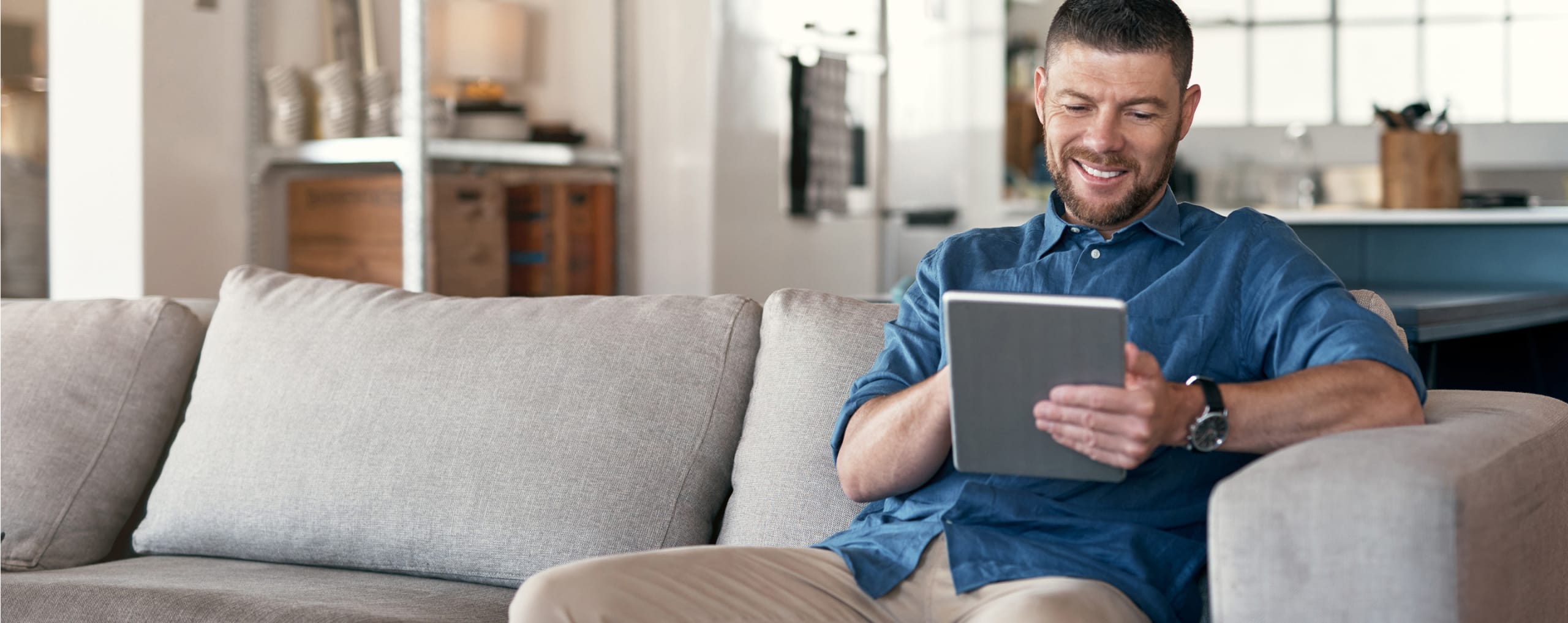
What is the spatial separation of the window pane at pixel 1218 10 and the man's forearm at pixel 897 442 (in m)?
6.69

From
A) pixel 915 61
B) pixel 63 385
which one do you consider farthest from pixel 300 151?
pixel 915 61

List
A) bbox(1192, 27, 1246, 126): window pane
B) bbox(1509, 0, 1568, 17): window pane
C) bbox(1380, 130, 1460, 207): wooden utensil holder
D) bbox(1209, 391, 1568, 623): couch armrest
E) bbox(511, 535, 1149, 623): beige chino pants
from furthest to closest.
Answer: bbox(1192, 27, 1246, 126): window pane
bbox(1509, 0, 1568, 17): window pane
bbox(1380, 130, 1460, 207): wooden utensil holder
bbox(511, 535, 1149, 623): beige chino pants
bbox(1209, 391, 1568, 623): couch armrest

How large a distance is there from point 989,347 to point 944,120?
6290 mm

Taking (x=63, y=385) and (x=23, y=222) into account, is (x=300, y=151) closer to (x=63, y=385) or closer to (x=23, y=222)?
(x=23, y=222)

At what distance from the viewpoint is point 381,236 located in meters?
4.52

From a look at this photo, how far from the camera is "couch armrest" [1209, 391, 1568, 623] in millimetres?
1175

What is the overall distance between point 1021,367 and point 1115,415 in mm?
94

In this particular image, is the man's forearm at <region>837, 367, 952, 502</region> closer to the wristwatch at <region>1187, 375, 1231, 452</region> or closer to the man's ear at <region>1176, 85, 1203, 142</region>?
the wristwatch at <region>1187, 375, 1231, 452</region>

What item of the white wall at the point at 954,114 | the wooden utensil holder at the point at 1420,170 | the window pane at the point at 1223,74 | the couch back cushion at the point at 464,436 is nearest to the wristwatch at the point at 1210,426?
the couch back cushion at the point at 464,436

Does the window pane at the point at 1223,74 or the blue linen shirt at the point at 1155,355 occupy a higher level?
the window pane at the point at 1223,74

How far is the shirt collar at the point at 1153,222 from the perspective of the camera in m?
1.65

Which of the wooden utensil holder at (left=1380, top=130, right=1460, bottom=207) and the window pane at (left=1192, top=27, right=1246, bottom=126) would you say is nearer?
the wooden utensil holder at (left=1380, top=130, right=1460, bottom=207)

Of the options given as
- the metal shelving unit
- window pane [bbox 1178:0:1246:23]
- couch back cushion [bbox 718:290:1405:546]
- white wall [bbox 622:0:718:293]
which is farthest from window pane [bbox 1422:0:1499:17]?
couch back cushion [bbox 718:290:1405:546]

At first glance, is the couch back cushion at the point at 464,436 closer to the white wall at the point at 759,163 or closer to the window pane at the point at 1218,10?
the white wall at the point at 759,163
